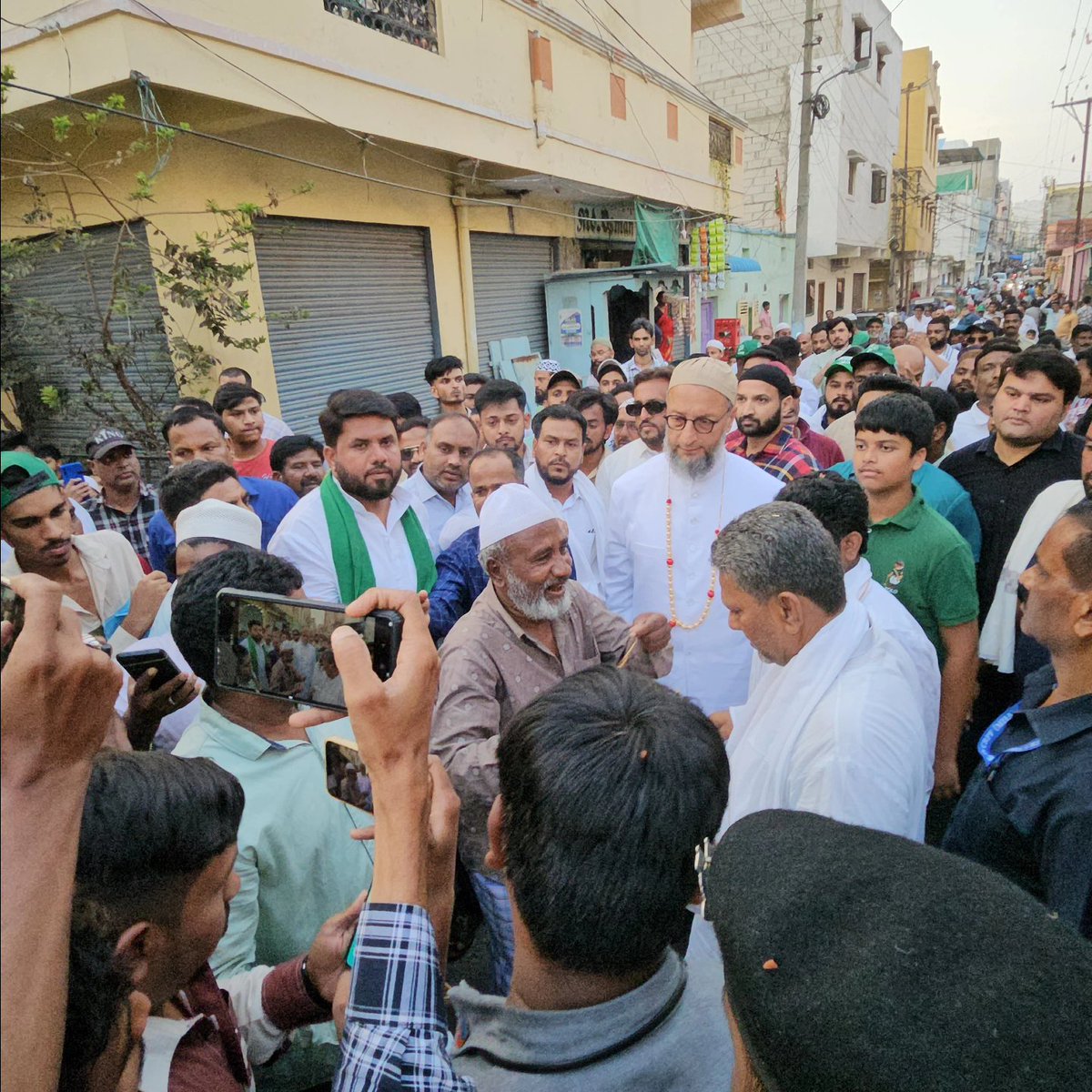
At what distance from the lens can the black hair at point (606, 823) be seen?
93cm

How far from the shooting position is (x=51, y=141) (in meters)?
0.71

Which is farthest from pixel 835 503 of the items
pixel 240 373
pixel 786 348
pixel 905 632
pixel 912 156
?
pixel 912 156

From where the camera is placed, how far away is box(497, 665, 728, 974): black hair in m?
0.93

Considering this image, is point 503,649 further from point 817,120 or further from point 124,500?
point 817,120

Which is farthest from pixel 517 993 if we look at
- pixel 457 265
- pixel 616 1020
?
pixel 457 265

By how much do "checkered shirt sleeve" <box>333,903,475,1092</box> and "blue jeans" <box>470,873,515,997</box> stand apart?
4.27ft

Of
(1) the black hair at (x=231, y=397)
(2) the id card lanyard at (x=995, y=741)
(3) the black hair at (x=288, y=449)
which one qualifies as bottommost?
(2) the id card lanyard at (x=995, y=741)

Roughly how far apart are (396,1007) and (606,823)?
1.08 feet

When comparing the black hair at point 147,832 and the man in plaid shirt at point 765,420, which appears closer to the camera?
the black hair at point 147,832

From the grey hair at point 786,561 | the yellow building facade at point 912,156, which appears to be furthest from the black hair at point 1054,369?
the yellow building facade at point 912,156

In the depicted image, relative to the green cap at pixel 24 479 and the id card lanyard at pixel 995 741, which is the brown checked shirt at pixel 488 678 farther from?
the green cap at pixel 24 479

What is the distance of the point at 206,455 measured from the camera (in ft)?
11.6

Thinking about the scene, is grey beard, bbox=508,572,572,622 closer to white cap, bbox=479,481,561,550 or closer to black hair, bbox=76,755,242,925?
white cap, bbox=479,481,561,550

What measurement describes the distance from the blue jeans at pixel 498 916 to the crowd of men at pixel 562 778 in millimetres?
21
